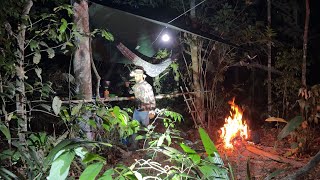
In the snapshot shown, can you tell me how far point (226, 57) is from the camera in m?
6.42

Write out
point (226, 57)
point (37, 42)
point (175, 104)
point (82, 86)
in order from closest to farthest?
point (37, 42), point (82, 86), point (226, 57), point (175, 104)

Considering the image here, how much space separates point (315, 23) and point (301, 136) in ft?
15.8

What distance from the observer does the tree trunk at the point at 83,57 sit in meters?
3.78

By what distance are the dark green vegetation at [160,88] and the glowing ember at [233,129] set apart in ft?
1.71

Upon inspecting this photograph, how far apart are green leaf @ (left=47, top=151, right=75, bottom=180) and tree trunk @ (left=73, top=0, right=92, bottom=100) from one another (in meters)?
2.40

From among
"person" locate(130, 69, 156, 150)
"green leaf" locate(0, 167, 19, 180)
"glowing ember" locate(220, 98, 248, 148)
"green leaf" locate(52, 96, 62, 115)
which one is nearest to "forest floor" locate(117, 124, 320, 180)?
"glowing ember" locate(220, 98, 248, 148)

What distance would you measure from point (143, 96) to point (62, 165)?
157 inches

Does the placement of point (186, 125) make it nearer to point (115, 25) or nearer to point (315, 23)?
point (115, 25)

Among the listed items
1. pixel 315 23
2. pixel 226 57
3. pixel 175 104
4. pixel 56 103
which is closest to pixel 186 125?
pixel 175 104

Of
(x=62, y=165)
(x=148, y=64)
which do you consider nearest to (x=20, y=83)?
(x=62, y=165)

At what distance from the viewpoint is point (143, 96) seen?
5391mm

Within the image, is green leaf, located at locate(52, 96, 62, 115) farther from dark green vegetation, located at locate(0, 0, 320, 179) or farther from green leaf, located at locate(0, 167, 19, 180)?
green leaf, located at locate(0, 167, 19, 180)

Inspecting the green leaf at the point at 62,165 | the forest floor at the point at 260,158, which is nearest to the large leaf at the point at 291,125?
the forest floor at the point at 260,158

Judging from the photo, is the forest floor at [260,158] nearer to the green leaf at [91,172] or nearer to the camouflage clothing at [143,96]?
the camouflage clothing at [143,96]
